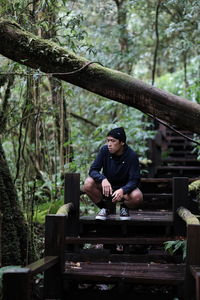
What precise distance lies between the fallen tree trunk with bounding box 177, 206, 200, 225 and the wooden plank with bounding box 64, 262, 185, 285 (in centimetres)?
63

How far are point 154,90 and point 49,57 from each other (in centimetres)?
136

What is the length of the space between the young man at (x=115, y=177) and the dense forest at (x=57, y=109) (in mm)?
963

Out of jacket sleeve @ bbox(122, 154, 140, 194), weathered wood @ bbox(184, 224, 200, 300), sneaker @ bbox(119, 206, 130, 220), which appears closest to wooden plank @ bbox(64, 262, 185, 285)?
weathered wood @ bbox(184, 224, 200, 300)

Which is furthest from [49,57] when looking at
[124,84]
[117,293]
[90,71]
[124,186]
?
[117,293]

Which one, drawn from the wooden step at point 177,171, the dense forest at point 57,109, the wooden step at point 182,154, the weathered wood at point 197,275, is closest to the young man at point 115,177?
the dense forest at point 57,109

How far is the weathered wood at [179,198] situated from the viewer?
5.66 m

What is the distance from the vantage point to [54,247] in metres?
4.54

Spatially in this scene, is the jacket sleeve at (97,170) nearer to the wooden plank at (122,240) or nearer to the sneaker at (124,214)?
the sneaker at (124,214)

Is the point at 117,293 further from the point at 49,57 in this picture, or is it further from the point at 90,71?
the point at 49,57

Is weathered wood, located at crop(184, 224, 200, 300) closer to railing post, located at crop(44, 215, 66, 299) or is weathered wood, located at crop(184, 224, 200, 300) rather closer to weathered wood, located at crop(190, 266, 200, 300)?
weathered wood, located at crop(190, 266, 200, 300)

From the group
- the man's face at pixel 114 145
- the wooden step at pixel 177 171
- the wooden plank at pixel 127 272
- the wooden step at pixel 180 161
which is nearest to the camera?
the wooden plank at pixel 127 272

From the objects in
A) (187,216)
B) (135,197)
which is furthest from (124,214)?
(187,216)

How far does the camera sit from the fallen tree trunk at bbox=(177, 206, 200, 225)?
14.4ft

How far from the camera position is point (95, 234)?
5.99 metres
